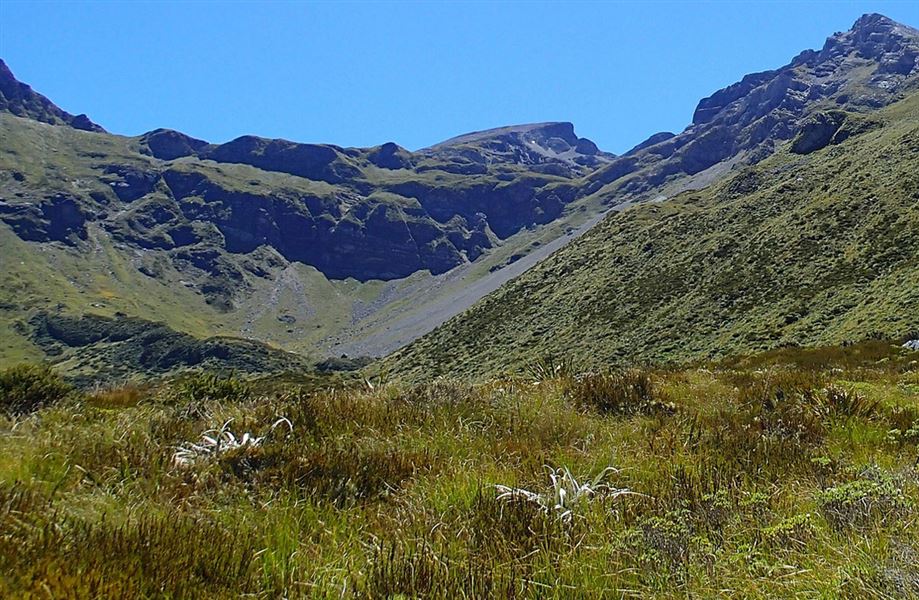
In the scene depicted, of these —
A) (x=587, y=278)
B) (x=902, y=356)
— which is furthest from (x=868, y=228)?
(x=902, y=356)

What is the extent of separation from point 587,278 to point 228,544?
444ft

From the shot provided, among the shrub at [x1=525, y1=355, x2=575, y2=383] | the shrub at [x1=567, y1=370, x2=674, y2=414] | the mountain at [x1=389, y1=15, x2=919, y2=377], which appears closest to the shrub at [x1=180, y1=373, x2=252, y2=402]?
the shrub at [x1=525, y1=355, x2=575, y2=383]

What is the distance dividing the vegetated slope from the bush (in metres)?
50.7

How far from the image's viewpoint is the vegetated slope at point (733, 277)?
75.0 metres

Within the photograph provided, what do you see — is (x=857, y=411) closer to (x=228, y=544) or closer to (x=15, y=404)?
(x=228, y=544)

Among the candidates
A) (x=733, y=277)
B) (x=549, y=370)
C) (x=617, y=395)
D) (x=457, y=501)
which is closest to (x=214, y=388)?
(x=549, y=370)

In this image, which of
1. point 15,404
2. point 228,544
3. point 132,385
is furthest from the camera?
point 132,385

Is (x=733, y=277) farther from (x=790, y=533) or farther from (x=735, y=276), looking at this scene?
(x=790, y=533)

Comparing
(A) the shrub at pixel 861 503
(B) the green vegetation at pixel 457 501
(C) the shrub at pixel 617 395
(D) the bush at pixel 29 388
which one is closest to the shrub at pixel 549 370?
(C) the shrub at pixel 617 395

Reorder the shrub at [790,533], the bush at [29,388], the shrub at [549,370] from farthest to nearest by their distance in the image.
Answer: the shrub at [549,370]
the bush at [29,388]
the shrub at [790,533]

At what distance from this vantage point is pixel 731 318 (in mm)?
87812

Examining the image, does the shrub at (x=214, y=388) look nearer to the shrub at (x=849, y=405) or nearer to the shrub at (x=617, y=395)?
the shrub at (x=617, y=395)

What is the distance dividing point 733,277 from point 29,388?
10249cm

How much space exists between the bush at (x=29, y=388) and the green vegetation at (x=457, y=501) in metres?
1.75
